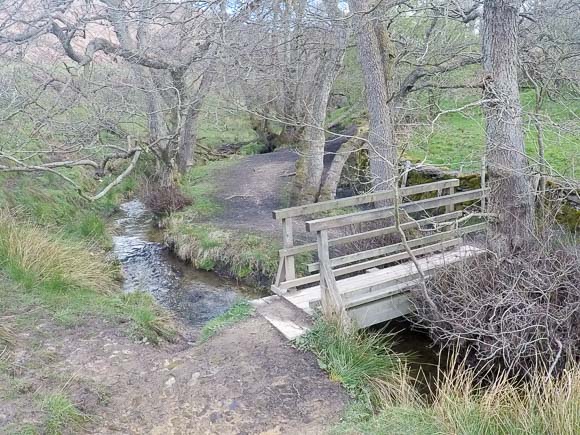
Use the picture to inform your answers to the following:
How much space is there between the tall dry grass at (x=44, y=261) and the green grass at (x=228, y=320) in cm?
187

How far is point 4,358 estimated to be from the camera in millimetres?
4129

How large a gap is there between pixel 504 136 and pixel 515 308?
2.11m

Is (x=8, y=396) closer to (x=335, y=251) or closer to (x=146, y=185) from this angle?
(x=335, y=251)

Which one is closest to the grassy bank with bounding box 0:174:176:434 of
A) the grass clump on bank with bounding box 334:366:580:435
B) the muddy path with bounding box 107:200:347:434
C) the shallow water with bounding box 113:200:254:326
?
the muddy path with bounding box 107:200:347:434

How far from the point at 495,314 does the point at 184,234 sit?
20.5ft

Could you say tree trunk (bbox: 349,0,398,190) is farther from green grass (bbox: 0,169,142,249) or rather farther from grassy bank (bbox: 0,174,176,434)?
green grass (bbox: 0,169,142,249)

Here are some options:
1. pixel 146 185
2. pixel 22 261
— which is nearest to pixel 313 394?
pixel 22 261

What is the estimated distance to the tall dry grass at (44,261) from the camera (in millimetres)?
5758

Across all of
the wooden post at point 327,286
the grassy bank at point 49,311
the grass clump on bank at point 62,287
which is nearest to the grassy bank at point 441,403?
the wooden post at point 327,286

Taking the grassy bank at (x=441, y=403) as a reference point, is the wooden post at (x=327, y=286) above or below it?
above

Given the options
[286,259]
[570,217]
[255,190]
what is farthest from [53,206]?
[570,217]

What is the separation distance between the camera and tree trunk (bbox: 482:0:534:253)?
547cm

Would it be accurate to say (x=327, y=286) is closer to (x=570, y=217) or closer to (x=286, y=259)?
(x=286, y=259)

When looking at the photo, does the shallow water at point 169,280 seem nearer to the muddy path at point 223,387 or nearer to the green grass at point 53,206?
the green grass at point 53,206
